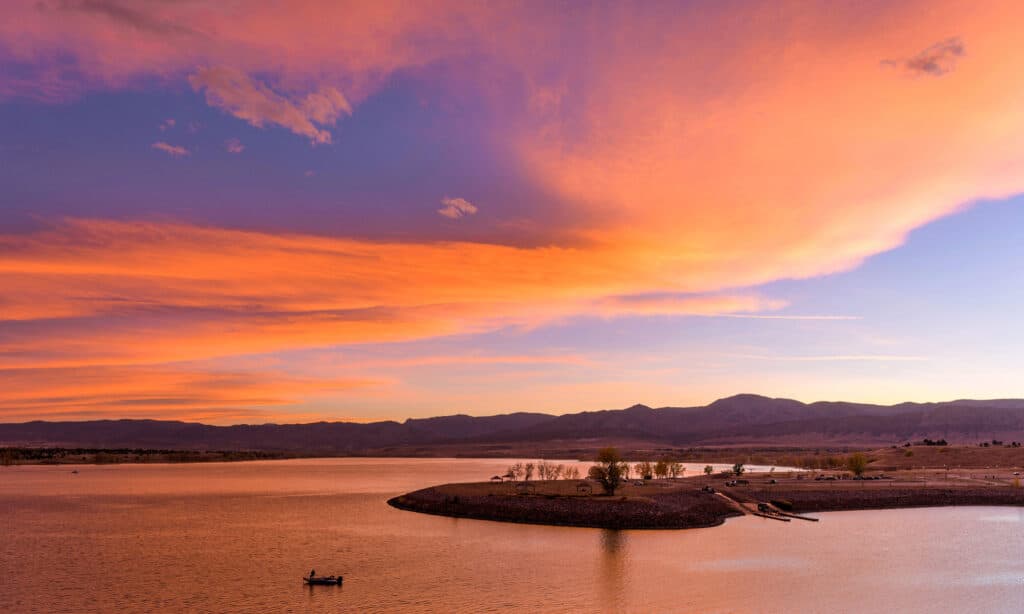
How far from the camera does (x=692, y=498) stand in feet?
387

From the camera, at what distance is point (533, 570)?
70375 mm

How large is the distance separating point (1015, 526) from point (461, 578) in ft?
269

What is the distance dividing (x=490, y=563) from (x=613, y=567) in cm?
1104

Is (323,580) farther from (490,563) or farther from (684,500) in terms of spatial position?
(684,500)

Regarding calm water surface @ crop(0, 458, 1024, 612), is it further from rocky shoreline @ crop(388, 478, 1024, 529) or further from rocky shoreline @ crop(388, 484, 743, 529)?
rocky shoreline @ crop(388, 478, 1024, 529)

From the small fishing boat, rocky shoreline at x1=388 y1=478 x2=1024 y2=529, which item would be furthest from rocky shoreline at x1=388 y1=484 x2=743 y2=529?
the small fishing boat

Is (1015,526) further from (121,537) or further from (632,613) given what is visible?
(121,537)

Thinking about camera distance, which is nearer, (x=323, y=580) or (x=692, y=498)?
(x=323, y=580)

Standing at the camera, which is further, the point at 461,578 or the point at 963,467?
the point at 963,467

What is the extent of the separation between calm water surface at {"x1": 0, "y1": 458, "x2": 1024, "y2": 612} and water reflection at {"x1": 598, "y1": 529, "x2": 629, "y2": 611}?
191 mm

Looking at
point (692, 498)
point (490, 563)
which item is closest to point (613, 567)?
point (490, 563)

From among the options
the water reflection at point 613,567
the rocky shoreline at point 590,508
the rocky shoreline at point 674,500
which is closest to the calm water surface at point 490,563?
the water reflection at point 613,567

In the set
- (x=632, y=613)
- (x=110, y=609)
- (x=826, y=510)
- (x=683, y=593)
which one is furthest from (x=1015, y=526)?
(x=110, y=609)

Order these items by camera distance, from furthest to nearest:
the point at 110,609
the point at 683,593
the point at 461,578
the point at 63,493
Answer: the point at 63,493
the point at 461,578
the point at 683,593
the point at 110,609
